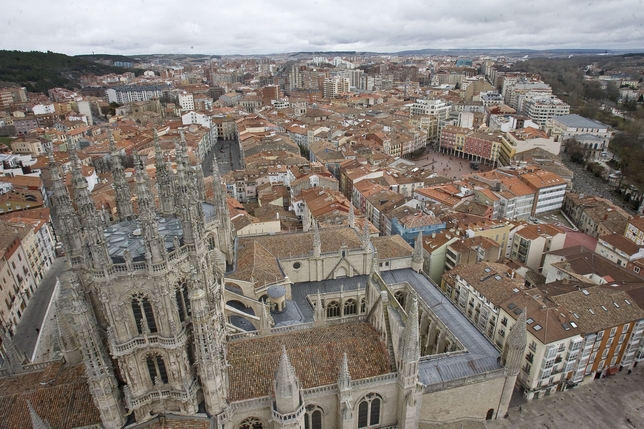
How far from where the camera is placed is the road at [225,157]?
13180cm

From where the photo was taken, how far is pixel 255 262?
4488cm

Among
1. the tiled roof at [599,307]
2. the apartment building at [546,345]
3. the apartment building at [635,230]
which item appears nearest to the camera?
the apartment building at [546,345]

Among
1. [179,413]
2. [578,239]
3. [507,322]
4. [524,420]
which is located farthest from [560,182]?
[179,413]

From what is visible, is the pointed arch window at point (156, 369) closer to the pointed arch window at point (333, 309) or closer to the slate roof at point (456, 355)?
the slate roof at point (456, 355)

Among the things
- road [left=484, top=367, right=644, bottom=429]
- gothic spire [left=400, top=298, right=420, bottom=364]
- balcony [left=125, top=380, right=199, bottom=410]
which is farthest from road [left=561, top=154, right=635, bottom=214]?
balcony [left=125, top=380, right=199, bottom=410]

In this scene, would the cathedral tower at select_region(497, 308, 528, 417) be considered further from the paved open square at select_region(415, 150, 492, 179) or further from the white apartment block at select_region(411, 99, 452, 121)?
the white apartment block at select_region(411, 99, 452, 121)

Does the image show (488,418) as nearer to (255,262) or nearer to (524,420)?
(524,420)

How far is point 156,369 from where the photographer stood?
24781 millimetres

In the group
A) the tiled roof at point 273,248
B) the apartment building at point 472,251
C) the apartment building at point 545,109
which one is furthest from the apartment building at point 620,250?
the apartment building at point 545,109

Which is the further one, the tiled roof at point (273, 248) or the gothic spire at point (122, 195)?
the tiled roof at point (273, 248)

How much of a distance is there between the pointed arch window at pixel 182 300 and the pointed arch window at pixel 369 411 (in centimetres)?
1455

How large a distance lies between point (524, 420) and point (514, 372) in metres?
9.41

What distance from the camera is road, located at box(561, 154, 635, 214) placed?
10401 cm

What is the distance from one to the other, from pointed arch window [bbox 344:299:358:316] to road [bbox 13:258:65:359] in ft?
121
